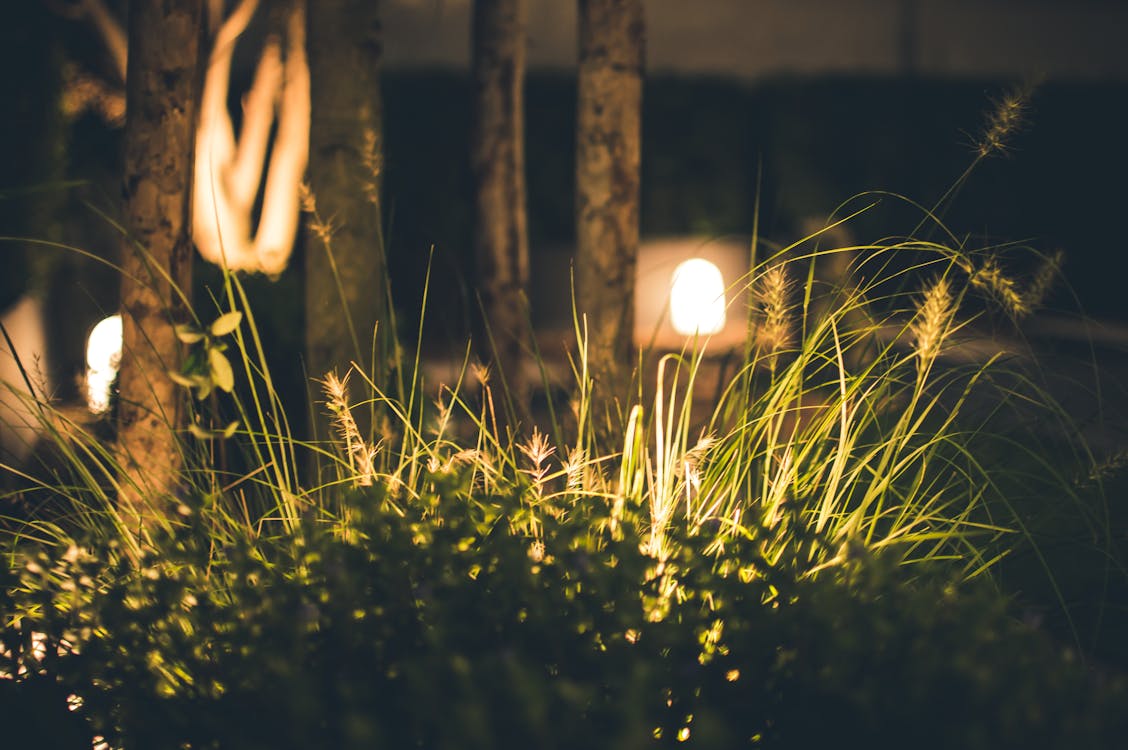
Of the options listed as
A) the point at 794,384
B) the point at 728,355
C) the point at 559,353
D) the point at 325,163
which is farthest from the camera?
the point at 559,353

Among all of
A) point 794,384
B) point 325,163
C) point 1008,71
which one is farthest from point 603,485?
point 1008,71

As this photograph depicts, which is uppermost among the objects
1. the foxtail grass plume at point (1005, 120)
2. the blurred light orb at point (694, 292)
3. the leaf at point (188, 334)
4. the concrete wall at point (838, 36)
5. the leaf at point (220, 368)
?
the concrete wall at point (838, 36)

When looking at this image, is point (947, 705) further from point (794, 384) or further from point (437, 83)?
point (437, 83)

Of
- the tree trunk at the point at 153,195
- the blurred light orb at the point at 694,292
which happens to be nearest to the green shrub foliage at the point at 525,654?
the tree trunk at the point at 153,195

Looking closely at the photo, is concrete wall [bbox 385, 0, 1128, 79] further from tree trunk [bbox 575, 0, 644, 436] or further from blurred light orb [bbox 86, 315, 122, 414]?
tree trunk [bbox 575, 0, 644, 436]

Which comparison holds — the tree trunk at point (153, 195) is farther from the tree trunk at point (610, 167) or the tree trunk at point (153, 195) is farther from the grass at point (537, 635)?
the tree trunk at point (610, 167)

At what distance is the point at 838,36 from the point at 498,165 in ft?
36.6

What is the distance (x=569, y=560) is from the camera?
63.2 inches

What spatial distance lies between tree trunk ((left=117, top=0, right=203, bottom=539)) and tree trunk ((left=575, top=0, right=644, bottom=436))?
118 cm

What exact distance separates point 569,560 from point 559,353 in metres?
6.81

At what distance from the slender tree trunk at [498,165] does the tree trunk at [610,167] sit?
3.62ft

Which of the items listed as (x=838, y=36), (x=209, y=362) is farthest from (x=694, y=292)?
(x=838, y=36)

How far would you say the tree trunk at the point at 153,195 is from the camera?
8.48 feet

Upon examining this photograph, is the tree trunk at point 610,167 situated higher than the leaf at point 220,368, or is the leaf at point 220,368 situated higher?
the tree trunk at point 610,167
